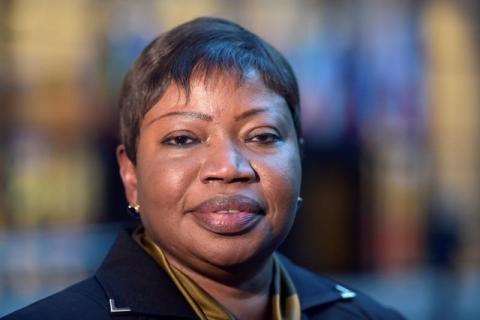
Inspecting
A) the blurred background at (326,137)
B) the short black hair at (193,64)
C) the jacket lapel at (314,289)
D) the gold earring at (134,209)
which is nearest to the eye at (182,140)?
the short black hair at (193,64)

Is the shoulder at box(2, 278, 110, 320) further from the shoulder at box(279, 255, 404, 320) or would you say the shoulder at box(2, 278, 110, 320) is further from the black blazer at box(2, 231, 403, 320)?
the shoulder at box(279, 255, 404, 320)

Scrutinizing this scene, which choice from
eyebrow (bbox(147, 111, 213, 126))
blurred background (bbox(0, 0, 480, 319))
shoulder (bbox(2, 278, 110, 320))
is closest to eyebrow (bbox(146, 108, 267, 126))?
eyebrow (bbox(147, 111, 213, 126))

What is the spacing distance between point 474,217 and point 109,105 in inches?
148

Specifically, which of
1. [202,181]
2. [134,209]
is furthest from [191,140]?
[134,209]

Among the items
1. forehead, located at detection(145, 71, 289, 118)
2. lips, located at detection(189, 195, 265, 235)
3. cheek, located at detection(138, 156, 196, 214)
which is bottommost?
lips, located at detection(189, 195, 265, 235)

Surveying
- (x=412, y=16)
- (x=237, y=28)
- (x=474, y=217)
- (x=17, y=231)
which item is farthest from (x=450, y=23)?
(x=237, y=28)

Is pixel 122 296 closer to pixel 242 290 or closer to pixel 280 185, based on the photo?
pixel 242 290

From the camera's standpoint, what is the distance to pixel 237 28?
2678 millimetres

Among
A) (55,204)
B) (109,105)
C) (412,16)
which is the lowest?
(55,204)

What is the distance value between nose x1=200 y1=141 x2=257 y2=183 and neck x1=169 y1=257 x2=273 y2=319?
0.90 ft

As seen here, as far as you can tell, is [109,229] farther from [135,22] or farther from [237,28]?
[237,28]

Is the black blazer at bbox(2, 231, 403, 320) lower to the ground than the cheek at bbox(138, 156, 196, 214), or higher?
lower

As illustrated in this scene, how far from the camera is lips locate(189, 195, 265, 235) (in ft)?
7.86

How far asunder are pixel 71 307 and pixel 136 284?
19 cm
